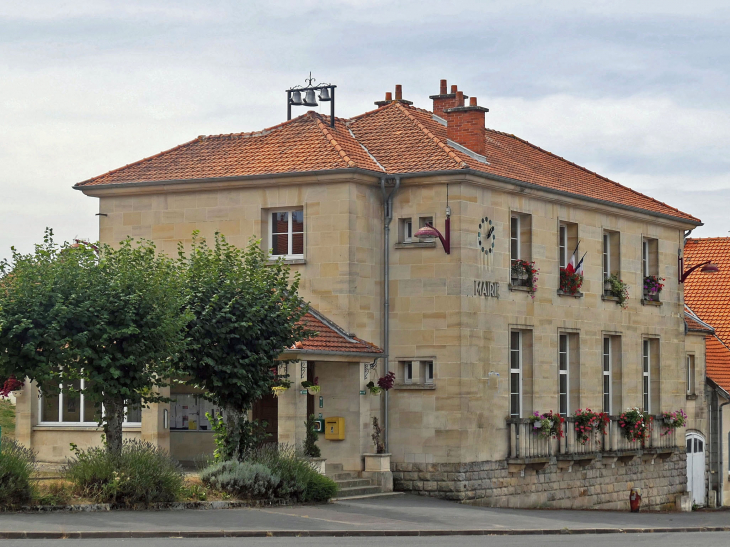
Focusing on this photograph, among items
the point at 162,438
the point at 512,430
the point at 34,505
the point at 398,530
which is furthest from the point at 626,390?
the point at 34,505

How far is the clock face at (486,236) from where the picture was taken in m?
29.7

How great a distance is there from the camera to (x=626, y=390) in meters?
35.5

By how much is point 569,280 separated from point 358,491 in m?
8.62

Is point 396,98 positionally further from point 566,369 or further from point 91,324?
point 91,324

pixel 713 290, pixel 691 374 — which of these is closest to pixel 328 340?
pixel 691 374

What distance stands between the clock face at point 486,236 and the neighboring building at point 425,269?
6 centimetres

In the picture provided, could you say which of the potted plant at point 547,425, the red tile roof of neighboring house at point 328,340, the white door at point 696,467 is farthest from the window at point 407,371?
the white door at point 696,467

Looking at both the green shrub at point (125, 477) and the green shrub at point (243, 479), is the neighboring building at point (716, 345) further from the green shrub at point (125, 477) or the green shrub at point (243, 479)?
the green shrub at point (125, 477)

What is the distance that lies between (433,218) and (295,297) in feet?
16.7

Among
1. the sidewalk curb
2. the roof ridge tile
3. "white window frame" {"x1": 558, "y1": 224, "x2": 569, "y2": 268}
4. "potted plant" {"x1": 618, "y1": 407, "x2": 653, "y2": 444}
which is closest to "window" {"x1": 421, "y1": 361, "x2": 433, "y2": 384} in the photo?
the roof ridge tile

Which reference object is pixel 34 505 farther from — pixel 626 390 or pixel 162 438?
pixel 626 390

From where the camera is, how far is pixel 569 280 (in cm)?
3300

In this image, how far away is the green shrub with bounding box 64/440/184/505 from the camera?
21.4 metres

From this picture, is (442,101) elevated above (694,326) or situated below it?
above
